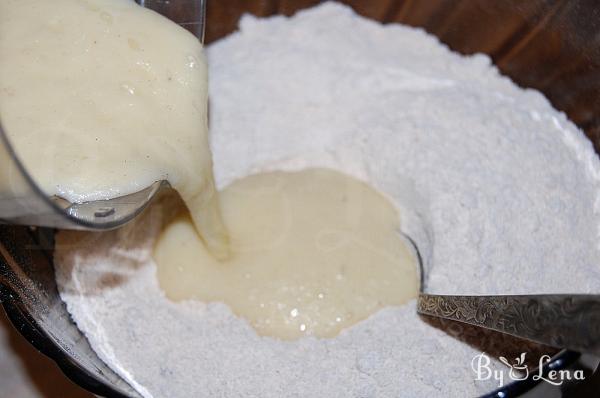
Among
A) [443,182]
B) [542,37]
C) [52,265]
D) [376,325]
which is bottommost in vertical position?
[52,265]

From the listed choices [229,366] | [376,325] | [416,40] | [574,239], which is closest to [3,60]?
[229,366]

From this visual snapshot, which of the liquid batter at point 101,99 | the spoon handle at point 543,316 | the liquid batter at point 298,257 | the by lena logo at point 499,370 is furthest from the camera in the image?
the liquid batter at point 298,257

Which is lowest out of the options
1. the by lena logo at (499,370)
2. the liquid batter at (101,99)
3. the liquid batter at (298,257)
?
the liquid batter at (298,257)

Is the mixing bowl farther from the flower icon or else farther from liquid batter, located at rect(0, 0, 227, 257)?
liquid batter, located at rect(0, 0, 227, 257)

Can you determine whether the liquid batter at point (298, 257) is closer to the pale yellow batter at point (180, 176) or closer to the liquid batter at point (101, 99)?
the pale yellow batter at point (180, 176)

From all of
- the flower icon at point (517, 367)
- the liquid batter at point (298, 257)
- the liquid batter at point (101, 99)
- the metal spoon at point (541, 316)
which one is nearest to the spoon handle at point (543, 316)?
the metal spoon at point (541, 316)

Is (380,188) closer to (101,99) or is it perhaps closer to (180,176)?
(180,176)

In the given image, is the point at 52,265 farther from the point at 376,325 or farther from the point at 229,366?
the point at 376,325

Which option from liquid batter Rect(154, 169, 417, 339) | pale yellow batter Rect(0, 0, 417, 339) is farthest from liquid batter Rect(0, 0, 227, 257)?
liquid batter Rect(154, 169, 417, 339)
